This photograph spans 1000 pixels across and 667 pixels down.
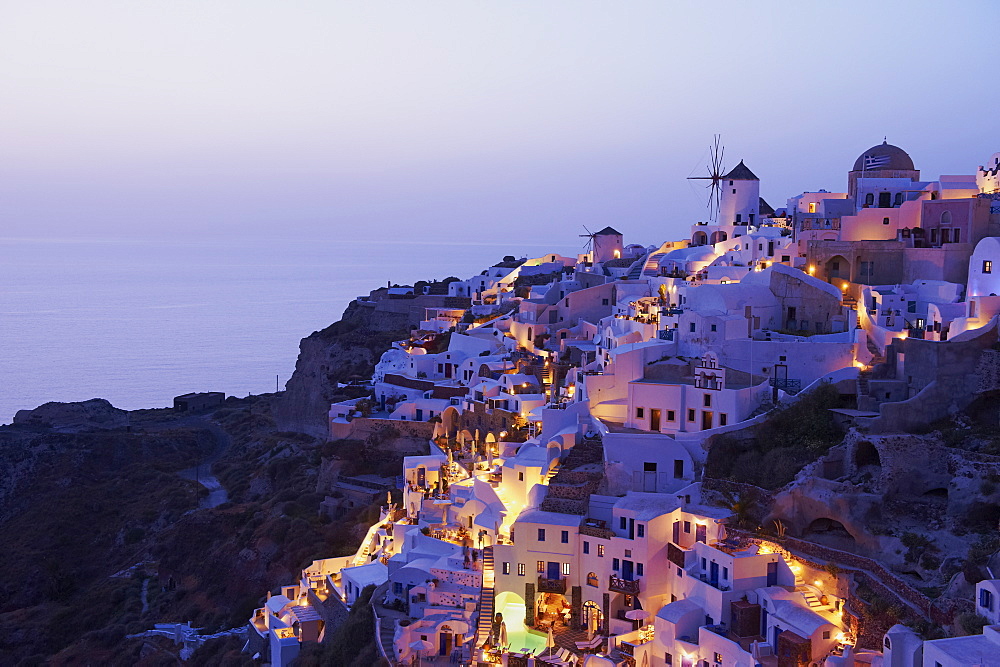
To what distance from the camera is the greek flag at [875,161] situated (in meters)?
30.8

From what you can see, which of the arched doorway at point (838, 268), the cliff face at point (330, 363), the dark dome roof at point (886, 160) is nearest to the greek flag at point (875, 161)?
the dark dome roof at point (886, 160)

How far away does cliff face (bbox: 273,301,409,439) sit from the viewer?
42188 mm

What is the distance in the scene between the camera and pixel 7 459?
148ft

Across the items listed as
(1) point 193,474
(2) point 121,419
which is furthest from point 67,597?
(2) point 121,419

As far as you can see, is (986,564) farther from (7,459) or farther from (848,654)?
(7,459)

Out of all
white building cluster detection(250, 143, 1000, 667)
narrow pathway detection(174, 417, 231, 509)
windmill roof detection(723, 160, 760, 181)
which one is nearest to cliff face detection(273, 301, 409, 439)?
narrow pathway detection(174, 417, 231, 509)

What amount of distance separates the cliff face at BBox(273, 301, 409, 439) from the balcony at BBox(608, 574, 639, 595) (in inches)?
831

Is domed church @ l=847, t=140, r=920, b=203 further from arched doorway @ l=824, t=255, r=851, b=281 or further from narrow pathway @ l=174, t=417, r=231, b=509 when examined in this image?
narrow pathway @ l=174, t=417, r=231, b=509

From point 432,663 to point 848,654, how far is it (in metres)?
8.56

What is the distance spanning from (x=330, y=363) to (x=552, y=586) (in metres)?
27.9

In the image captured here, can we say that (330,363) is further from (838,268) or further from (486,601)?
(486,601)

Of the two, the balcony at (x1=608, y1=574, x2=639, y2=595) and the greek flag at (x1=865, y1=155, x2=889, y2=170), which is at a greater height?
the greek flag at (x1=865, y1=155, x2=889, y2=170)

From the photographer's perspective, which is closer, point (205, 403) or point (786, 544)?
point (786, 544)

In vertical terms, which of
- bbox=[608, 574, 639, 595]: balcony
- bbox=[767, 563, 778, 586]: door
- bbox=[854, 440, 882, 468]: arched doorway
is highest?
bbox=[854, 440, 882, 468]: arched doorway
